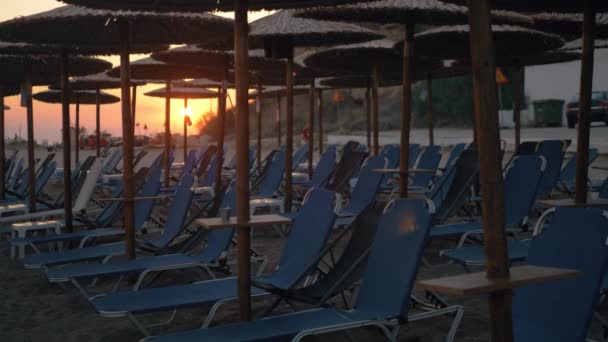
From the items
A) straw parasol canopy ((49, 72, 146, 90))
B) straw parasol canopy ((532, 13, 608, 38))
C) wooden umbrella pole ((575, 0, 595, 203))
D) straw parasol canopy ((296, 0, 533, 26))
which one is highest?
straw parasol canopy ((296, 0, 533, 26))

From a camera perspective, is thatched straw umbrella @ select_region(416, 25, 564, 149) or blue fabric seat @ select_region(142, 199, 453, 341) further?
thatched straw umbrella @ select_region(416, 25, 564, 149)

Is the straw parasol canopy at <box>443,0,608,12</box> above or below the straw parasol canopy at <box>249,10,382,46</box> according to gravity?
below

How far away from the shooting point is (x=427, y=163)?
11.3m

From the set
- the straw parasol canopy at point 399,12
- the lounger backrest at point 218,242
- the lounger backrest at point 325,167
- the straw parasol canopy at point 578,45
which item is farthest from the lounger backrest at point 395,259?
the straw parasol canopy at point 578,45

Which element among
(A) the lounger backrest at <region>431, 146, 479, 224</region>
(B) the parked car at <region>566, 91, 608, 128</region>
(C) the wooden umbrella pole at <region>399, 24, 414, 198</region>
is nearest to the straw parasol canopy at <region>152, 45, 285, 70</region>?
(C) the wooden umbrella pole at <region>399, 24, 414, 198</region>

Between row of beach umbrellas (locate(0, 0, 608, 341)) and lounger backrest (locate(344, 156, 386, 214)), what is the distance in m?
0.50

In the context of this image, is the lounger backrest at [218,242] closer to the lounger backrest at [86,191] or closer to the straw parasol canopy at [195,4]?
the straw parasol canopy at [195,4]

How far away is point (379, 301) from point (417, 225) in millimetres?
416

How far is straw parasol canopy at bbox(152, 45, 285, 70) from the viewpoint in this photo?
9266 millimetres

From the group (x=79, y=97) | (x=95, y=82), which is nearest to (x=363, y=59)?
(x=95, y=82)

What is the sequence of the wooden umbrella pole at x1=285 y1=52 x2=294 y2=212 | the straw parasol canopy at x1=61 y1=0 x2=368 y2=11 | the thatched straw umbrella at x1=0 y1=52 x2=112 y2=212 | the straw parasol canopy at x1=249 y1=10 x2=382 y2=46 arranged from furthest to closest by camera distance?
the wooden umbrella pole at x1=285 y1=52 x2=294 y2=212 < the thatched straw umbrella at x1=0 y1=52 x2=112 y2=212 < the straw parasol canopy at x1=249 y1=10 x2=382 y2=46 < the straw parasol canopy at x1=61 y1=0 x2=368 y2=11

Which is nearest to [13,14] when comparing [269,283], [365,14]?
[365,14]

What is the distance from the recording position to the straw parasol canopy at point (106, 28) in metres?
5.95

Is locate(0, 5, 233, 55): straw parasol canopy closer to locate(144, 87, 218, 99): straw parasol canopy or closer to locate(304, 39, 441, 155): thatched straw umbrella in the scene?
locate(304, 39, 441, 155): thatched straw umbrella
